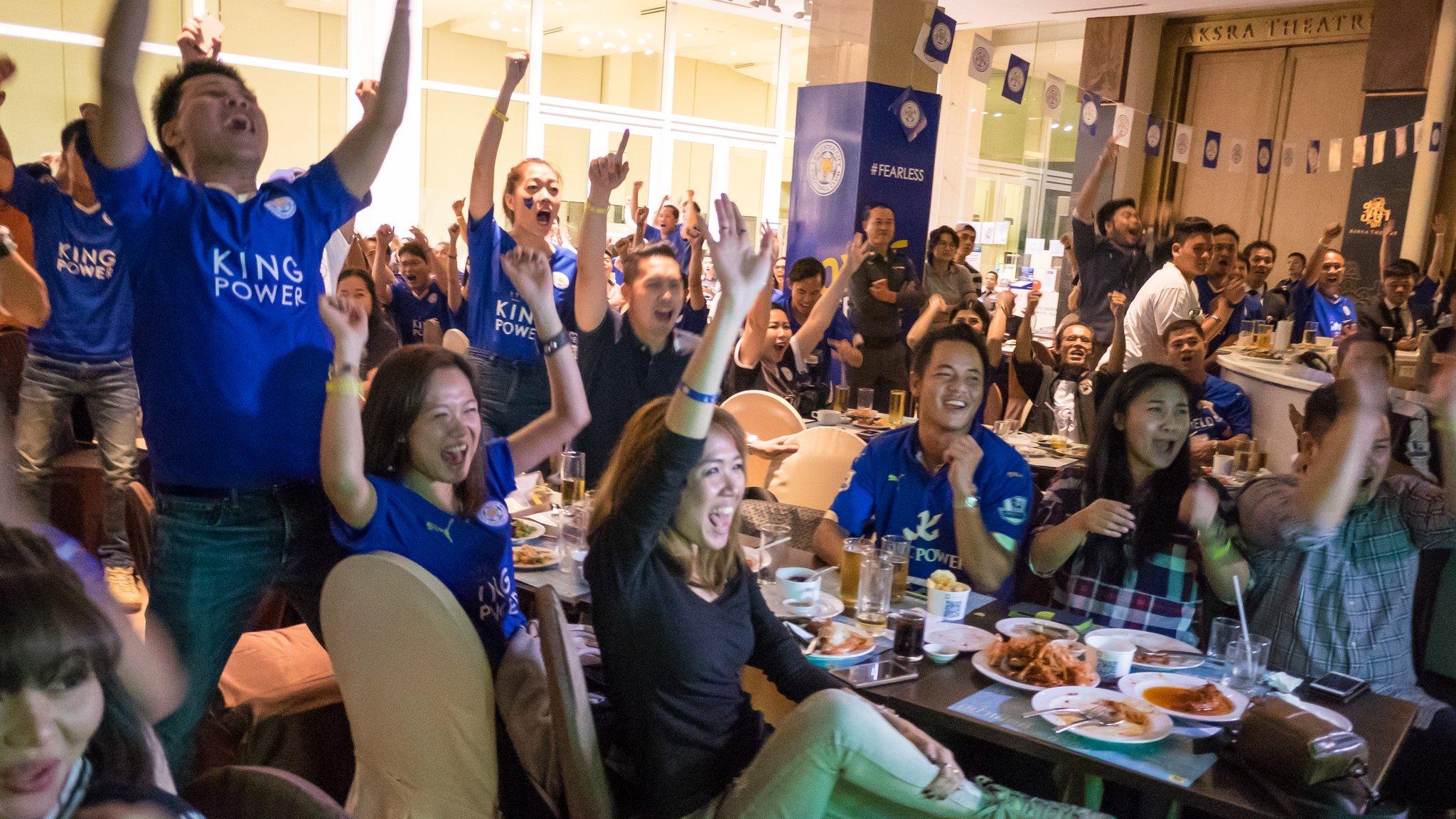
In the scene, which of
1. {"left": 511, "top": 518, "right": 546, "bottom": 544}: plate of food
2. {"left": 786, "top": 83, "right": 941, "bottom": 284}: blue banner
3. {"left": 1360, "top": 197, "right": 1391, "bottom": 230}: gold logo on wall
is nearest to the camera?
{"left": 511, "top": 518, "right": 546, "bottom": 544}: plate of food

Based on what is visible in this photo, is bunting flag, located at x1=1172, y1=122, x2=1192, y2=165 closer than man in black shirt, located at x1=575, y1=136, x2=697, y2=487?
No

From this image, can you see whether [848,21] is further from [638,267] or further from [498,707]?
[498,707]

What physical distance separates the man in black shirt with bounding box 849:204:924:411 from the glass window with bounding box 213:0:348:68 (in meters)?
6.96

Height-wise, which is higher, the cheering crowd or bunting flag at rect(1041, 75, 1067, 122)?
bunting flag at rect(1041, 75, 1067, 122)

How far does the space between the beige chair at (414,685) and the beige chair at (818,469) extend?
2099mm

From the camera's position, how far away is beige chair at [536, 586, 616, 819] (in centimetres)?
168

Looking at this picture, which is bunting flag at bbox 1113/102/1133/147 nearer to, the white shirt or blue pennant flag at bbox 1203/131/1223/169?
blue pennant flag at bbox 1203/131/1223/169

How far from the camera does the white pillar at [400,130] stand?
1125 centimetres

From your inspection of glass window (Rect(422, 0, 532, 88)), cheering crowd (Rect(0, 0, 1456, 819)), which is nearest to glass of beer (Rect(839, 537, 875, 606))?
cheering crowd (Rect(0, 0, 1456, 819))

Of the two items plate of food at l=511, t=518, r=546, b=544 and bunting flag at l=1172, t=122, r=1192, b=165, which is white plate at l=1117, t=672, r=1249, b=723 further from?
bunting flag at l=1172, t=122, r=1192, b=165

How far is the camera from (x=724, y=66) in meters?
14.6

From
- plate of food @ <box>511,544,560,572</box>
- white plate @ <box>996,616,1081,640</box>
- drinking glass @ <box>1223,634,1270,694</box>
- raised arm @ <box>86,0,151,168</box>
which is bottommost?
plate of food @ <box>511,544,560,572</box>

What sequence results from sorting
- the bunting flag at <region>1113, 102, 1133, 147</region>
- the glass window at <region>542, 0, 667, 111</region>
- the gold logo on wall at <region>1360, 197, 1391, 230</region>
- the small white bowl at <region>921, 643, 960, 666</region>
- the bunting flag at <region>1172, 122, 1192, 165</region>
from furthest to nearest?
the glass window at <region>542, 0, 667, 111</region> < the bunting flag at <region>1113, 102, 1133, 147</region> < the bunting flag at <region>1172, 122, 1192, 165</region> < the gold logo on wall at <region>1360, 197, 1391, 230</region> < the small white bowl at <region>921, 643, 960, 666</region>

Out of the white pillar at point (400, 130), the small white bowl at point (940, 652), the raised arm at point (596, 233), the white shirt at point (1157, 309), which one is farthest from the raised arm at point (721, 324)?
the white pillar at point (400, 130)
